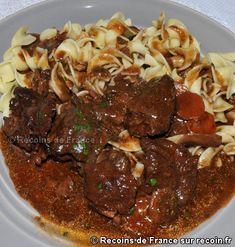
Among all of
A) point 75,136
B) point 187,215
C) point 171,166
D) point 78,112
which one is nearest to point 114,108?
point 78,112

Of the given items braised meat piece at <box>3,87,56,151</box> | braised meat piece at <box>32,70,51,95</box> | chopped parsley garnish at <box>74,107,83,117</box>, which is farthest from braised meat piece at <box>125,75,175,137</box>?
braised meat piece at <box>32,70,51,95</box>

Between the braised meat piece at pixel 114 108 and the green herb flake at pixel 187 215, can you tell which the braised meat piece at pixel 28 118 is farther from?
the green herb flake at pixel 187 215

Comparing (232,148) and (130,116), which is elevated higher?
(130,116)

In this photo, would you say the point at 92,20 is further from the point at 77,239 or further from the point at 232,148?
the point at 77,239

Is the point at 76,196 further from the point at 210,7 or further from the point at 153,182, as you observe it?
the point at 210,7

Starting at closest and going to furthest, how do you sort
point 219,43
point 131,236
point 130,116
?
point 131,236, point 130,116, point 219,43

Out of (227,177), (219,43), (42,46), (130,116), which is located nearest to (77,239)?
(130,116)
